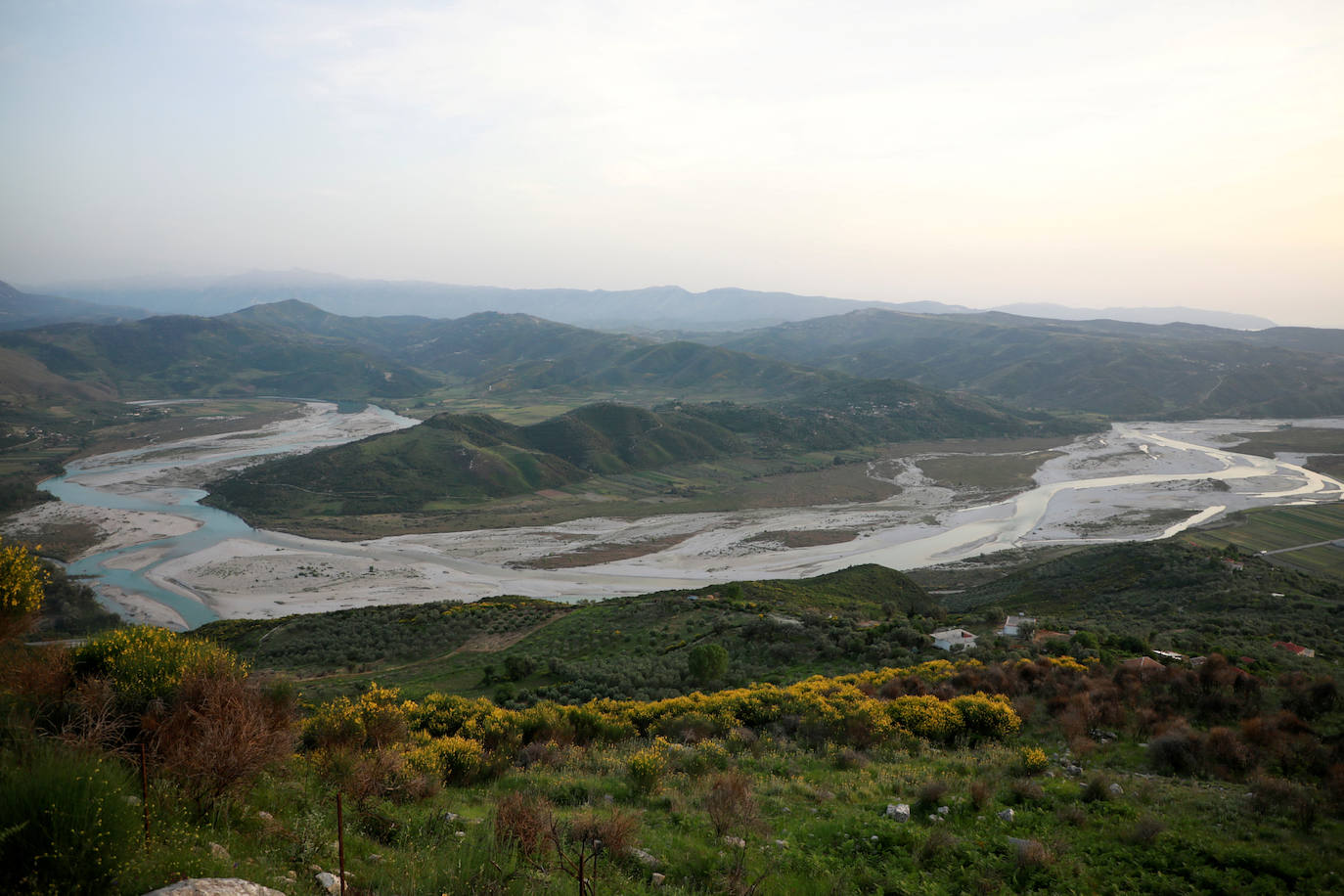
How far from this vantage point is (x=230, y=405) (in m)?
153

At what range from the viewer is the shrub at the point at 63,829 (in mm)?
4207

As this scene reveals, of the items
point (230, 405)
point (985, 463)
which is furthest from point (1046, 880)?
point (230, 405)

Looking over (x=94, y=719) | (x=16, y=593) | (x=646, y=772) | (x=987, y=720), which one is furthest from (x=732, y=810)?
(x=16, y=593)

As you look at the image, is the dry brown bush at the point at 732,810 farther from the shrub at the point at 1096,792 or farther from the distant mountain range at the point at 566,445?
the distant mountain range at the point at 566,445

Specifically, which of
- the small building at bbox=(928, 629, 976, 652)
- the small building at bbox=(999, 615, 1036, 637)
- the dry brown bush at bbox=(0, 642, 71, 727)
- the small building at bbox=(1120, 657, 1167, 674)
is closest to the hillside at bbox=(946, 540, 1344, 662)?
the small building at bbox=(999, 615, 1036, 637)

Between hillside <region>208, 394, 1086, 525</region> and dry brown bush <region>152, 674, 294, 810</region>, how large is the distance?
7490cm

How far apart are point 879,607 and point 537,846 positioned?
34.6 meters

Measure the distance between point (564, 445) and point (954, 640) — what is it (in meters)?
84.9

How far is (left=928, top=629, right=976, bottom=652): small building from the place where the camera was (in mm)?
23078

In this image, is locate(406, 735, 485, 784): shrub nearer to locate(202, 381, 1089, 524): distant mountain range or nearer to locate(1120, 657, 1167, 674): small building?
locate(1120, 657, 1167, 674): small building

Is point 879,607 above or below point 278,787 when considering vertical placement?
below

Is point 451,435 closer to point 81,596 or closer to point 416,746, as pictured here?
point 81,596

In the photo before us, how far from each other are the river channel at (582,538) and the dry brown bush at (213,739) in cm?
4566

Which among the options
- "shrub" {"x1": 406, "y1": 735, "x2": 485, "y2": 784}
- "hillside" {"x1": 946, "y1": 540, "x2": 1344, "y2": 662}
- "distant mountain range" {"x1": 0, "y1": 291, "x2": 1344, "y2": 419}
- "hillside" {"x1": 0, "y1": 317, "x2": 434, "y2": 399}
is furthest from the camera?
"hillside" {"x1": 0, "y1": 317, "x2": 434, "y2": 399}
